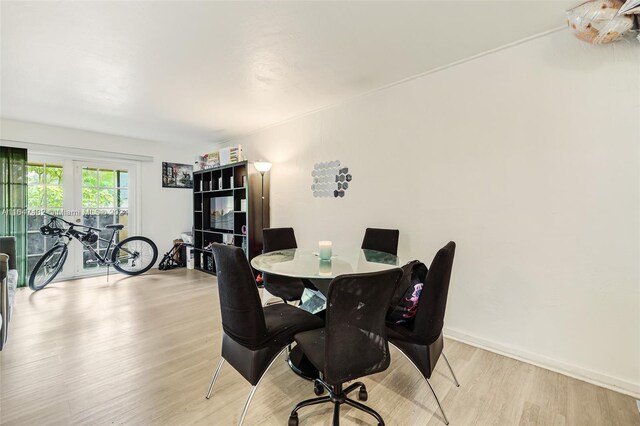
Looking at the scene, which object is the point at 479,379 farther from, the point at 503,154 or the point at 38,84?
the point at 38,84

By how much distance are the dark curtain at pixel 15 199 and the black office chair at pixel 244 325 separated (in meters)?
4.33

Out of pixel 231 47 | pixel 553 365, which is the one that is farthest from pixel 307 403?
pixel 231 47

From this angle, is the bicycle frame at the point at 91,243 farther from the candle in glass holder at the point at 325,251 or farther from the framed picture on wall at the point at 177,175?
the candle in glass holder at the point at 325,251

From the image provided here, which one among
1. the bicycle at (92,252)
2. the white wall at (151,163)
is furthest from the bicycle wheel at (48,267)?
the white wall at (151,163)

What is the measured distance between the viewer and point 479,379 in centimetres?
194

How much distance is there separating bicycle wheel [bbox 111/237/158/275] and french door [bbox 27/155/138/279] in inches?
10.8

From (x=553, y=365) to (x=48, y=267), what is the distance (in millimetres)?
6015

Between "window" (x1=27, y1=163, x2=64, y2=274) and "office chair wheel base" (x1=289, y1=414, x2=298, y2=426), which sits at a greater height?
"window" (x1=27, y1=163, x2=64, y2=274)

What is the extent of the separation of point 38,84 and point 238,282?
316cm

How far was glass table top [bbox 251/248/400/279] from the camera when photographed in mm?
1779

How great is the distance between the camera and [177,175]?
5645 millimetres

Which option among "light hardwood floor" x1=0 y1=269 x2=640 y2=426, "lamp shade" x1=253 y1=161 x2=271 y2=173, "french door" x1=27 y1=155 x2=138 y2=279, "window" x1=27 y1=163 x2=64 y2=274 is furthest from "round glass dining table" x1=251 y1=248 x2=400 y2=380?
"window" x1=27 y1=163 x2=64 y2=274

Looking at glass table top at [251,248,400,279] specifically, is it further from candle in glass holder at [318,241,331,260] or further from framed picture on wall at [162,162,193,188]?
framed picture on wall at [162,162,193,188]

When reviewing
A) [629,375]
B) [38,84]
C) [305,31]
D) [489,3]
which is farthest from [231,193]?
[629,375]
